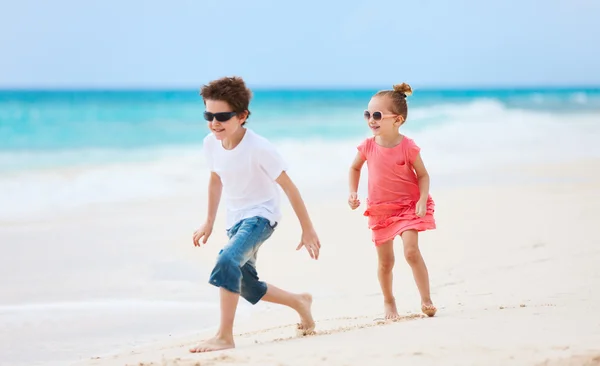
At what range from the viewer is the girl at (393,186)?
4895mm

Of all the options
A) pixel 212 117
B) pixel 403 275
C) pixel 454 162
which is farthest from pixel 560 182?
pixel 212 117

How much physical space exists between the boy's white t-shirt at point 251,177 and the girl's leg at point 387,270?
1.01 metres

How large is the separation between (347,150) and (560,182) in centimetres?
804

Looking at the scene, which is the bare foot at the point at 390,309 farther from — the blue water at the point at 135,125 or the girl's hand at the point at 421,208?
the blue water at the point at 135,125

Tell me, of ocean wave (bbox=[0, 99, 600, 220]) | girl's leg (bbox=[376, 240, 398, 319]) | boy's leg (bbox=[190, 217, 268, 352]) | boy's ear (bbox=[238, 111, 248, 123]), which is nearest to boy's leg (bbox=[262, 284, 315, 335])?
boy's leg (bbox=[190, 217, 268, 352])

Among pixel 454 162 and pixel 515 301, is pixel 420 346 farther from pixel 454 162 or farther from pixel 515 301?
pixel 454 162

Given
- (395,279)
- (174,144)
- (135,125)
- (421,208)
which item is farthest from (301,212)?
(135,125)

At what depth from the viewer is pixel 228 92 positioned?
4262 millimetres

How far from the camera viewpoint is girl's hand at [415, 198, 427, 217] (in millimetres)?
4797

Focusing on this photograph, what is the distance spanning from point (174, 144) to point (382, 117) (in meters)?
16.9

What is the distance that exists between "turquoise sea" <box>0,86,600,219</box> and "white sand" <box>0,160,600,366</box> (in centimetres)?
284

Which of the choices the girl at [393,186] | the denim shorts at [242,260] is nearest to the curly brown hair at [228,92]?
the denim shorts at [242,260]

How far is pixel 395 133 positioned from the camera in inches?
199

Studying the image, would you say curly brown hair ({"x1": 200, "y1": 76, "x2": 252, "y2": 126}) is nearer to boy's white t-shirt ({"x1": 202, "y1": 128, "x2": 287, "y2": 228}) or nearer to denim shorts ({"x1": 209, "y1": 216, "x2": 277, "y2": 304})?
boy's white t-shirt ({"x1": 202, "y1": 128, "x2": 287, "y2": 228})
